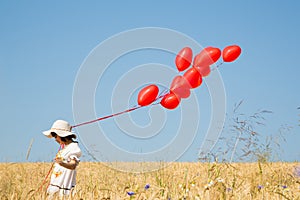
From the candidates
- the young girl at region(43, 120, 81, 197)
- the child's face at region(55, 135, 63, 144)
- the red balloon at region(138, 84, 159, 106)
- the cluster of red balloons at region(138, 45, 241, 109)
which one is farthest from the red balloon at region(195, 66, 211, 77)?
the child's face at region(55, 135, 63, 144)

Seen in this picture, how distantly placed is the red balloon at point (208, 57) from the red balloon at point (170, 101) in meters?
0.41

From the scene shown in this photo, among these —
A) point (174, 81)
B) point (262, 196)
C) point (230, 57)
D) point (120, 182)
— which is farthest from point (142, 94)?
point (262, 196)

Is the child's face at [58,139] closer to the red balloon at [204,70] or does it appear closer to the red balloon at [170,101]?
the red balloon at [170,101]

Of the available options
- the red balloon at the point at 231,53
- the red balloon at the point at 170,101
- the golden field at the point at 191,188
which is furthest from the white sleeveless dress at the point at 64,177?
the red balloon at the point at 231,53

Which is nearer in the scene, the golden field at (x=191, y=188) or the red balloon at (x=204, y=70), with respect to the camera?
the golden field at (x=191, y=188)

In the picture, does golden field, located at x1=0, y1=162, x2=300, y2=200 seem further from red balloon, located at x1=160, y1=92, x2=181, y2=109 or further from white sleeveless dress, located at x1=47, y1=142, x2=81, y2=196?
red balloon, located at x1=160, y1=92, x2=181, y2=109

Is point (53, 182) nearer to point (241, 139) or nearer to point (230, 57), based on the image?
point (241, 139)

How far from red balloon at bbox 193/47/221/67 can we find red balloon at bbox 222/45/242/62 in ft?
0.41

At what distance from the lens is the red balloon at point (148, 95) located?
14.3 feet

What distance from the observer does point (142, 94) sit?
4.39 m

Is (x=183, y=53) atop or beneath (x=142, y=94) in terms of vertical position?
atop

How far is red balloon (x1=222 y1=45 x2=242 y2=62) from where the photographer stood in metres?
4.51

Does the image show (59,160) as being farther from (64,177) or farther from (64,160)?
(64,177)

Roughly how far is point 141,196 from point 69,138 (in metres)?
1.98
